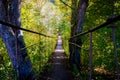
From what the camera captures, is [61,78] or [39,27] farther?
[39,27]

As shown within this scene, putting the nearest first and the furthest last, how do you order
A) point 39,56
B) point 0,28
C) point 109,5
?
point 0,28
point 39,56
point 109,5

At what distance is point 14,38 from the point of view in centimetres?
522

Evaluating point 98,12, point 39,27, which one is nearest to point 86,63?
point 98,12

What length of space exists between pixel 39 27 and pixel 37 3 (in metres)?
1.68

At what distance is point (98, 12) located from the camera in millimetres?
11516

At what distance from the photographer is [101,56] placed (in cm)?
900

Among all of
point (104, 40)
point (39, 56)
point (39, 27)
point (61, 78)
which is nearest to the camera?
point (61, 78)

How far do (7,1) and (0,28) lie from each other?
0.64m

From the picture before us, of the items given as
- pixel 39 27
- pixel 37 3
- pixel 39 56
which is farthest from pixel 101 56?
pixel 37 3

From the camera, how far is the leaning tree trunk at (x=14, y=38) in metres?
5.16

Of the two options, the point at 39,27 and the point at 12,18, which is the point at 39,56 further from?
the point at 39,27

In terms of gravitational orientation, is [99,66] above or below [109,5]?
below

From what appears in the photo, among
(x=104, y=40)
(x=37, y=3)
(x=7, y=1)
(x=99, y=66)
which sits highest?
(x=37, y=3)

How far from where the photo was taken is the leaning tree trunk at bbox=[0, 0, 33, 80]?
16.9 feet
